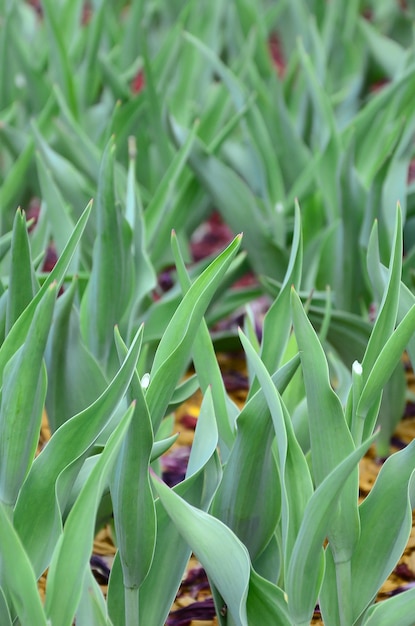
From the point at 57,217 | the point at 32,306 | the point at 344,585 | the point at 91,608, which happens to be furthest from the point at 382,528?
the point at 57,217

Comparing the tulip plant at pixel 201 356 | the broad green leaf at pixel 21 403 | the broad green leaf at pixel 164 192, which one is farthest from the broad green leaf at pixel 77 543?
the broad green leaf at pixel 164 192

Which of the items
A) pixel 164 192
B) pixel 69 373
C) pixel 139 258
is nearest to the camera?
pixel 69 373

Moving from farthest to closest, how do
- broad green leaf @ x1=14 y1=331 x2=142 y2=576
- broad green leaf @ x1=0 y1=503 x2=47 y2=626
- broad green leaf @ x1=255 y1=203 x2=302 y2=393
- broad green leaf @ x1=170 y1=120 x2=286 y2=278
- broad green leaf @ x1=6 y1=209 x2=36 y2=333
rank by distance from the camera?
broad green leaf @ x1=170 y1=120 x2=286 y2=278
broad green leaf @ x1=255 y1=203 x2=302 y2=393
broad green leaf @ x1=6 y1=209 x2=36 y2=333
broad green leaf @ x1=14 y1=331 x2=142 y2=576
broad green leaf @ x1=0 y1=503 x2=47 y2=626

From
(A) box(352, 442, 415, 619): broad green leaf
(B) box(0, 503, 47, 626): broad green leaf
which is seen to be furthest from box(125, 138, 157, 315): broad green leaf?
(B) box(0, 503, 47, 626): broad green leaf

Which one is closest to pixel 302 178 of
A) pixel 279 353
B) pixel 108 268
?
pixel 108 268

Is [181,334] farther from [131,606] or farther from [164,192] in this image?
[164,192]

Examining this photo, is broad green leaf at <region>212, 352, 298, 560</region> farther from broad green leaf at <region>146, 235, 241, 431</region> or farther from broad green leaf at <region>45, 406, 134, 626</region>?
broad green leaf at <region>45, 406, 134, 626</region>

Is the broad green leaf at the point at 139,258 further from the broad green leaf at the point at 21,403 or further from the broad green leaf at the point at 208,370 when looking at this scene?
the broad green leaf at the point at 21,403
